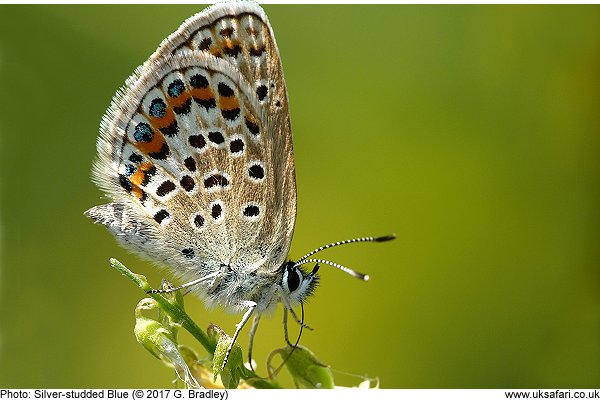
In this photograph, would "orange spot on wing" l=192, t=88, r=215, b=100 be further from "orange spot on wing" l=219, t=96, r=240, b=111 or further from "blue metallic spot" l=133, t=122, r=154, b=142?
"blue metallic spot" l=133, t=122, r=154, b=142

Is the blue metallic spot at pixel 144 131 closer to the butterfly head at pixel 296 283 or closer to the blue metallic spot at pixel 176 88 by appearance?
the blue metallic spot at pixel 176 88

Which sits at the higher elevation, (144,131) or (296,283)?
(144,131)

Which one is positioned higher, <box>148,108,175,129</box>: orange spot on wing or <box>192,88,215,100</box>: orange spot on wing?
<box>192,88,215,100</box>: orange spot on wing

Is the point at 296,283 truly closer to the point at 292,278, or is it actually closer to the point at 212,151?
the point at 292,278

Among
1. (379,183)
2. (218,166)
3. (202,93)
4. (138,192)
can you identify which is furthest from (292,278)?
(379,183)

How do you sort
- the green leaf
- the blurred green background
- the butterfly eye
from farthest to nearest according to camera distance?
the blurred green background
the butterfly eye
the green leaf

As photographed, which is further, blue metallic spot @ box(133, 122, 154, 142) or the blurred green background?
the blurred green background

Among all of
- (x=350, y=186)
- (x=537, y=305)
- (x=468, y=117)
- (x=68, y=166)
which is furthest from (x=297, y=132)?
(x=537, y=305)

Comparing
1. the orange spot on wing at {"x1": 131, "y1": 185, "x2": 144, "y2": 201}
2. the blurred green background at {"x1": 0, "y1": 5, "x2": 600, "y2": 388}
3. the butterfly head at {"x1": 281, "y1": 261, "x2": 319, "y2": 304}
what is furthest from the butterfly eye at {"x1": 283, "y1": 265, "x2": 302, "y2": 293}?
the blurred green background at {"x1": 0, "y1": 5, "x2": 600, "y2": 388}
